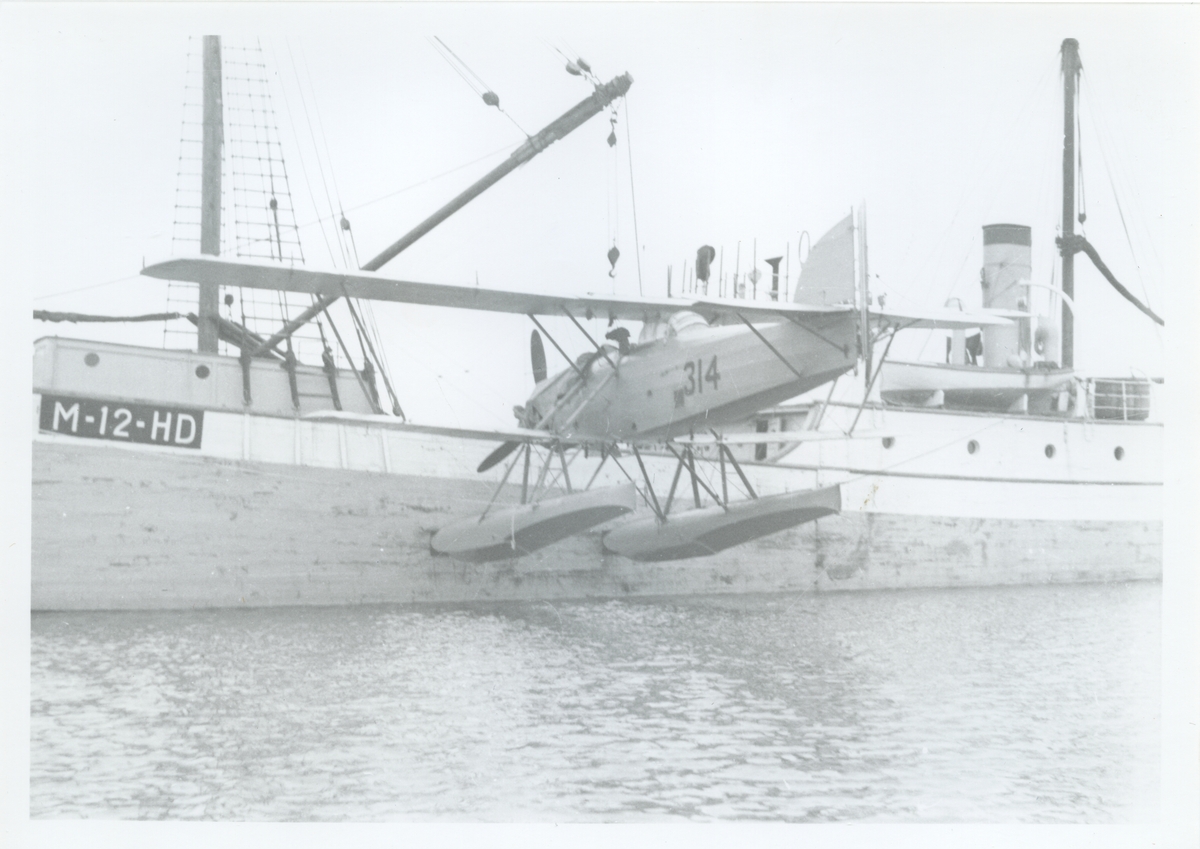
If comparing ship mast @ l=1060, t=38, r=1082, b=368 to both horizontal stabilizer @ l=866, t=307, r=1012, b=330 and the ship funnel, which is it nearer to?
the ship funnel

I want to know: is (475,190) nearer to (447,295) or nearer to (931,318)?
(447,295)

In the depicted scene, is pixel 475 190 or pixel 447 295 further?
pixel 475 190

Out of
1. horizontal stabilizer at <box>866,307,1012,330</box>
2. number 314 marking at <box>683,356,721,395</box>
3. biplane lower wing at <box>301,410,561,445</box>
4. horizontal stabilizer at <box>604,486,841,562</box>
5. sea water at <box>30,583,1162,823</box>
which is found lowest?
sea water at <box>30,583,1162,823</box>

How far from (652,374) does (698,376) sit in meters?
0.67

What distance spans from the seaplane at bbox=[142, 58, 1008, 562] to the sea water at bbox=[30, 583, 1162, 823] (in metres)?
1.19

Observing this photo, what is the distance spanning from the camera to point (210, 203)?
48.7ft

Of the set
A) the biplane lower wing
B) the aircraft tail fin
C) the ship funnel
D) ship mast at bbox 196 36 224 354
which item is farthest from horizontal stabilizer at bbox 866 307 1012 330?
the ship funnel

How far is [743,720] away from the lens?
898 cm

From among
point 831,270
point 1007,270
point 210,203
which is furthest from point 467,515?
point 1007,270

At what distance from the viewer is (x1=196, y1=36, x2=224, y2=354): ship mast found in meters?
14.8

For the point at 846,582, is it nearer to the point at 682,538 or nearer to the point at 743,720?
the point at 682,538

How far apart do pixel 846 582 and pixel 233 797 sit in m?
12.0

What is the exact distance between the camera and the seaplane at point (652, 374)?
1170cm

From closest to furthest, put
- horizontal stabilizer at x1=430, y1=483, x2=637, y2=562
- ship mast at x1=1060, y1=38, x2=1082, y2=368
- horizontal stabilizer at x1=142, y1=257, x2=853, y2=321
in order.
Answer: horizontal stabilizer at x1=142, y1=257, x2=853, y2=321, horizontal stabilizer at x1=430, y1=483, x2=637, y2=562, ship mast at x1=1060, y1=38, x2=1082, y2=368
